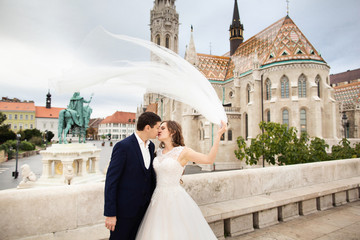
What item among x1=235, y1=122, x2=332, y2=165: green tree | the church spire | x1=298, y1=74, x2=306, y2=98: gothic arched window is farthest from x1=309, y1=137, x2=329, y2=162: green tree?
the church spire

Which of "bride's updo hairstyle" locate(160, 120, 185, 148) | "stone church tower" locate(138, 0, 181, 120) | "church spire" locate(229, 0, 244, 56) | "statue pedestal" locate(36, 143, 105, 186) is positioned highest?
"stone church tower" locate(138, 0, 181, 120)

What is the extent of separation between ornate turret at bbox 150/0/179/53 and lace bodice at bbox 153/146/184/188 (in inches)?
2270

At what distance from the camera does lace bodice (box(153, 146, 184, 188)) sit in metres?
2.55

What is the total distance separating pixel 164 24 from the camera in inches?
2266

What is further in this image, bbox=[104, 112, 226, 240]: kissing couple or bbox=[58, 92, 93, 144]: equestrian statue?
bbox=[58, 92, 93, 144]: equestrian statue

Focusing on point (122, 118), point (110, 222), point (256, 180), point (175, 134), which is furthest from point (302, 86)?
point (122, 118)

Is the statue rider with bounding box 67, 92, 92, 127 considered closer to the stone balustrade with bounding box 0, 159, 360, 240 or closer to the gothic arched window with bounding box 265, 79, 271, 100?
the stone balustrade with bounding box 0, 159, 360, 240

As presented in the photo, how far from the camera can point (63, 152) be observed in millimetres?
8570

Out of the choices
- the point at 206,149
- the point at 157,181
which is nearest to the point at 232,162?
the point at 206,149

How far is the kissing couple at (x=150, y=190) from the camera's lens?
221 centimetres

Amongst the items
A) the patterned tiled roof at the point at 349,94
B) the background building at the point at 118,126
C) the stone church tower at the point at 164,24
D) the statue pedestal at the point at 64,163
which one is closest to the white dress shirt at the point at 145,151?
the statue pedestal at the point at 64,163

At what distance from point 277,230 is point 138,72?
11.6 ft

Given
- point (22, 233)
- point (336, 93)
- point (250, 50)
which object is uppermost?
point (250, 50)

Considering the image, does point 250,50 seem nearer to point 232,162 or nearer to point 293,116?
point 293,116
